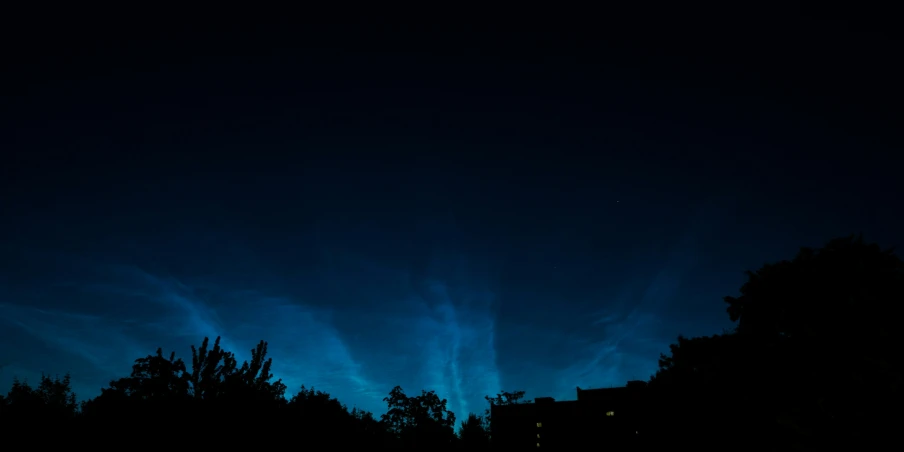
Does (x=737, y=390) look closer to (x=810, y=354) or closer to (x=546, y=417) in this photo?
(x=810, y=354)

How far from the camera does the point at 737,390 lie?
25188 mm

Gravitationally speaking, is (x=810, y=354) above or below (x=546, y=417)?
below

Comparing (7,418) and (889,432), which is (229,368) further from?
(889,432)

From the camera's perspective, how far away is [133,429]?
1273 cm

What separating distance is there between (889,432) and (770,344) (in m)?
6.25

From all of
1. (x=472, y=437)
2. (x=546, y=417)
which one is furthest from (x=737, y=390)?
(x=546, y=417)

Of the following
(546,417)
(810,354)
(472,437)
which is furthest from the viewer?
(546,417)

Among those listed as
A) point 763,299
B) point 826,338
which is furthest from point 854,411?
point 763,299

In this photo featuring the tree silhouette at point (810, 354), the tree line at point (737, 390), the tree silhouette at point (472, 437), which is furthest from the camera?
the tree silhouette at point (472, 437)

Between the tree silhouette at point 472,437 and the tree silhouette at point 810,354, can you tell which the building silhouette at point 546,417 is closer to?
the tree silhouette at point 472,437

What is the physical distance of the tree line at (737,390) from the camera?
522 inches

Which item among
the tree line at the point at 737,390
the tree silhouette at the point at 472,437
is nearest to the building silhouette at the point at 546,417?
the tree silhouette at the point at 472,437

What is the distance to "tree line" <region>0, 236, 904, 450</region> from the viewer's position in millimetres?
13266

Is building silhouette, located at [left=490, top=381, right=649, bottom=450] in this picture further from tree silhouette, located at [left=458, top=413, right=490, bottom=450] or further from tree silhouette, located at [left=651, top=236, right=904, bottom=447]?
tree silhouette, located at [left=651, top=236, right=904, bottom=447]
